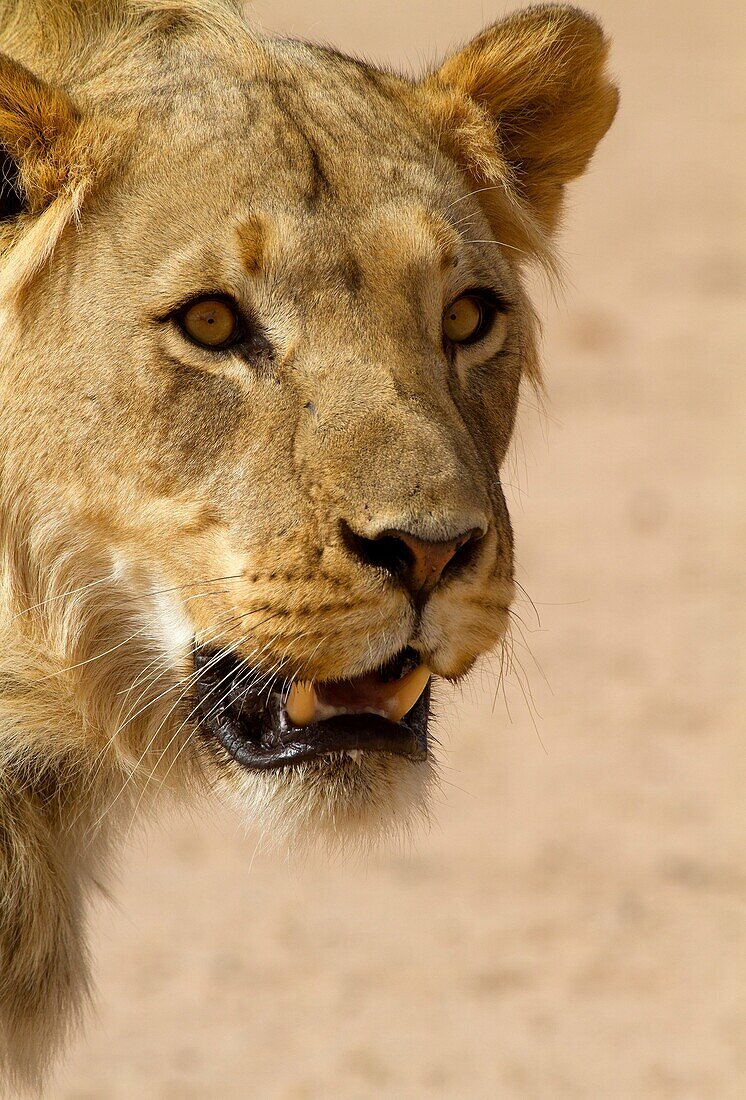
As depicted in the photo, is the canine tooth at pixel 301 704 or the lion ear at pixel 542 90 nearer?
the canine tooth at pixel 301 704

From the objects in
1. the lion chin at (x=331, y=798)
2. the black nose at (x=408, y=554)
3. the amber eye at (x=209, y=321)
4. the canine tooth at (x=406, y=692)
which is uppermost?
the amber eye at (x=209, y=321)

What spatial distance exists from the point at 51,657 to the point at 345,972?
234cm

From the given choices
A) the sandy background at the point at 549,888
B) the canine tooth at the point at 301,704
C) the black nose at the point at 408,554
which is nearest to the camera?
the black nose at the point at 408,554

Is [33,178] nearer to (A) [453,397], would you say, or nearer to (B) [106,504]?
(B) [106,504]

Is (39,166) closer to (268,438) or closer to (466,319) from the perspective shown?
(268,438)

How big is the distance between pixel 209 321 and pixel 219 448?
0.18 metres

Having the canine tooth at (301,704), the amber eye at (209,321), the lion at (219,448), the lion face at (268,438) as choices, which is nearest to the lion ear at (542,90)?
the lion at (219,448)

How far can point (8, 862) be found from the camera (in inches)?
90.7

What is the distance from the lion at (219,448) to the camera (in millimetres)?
2082

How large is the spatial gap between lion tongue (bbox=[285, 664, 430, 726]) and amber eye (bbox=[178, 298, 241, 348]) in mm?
495

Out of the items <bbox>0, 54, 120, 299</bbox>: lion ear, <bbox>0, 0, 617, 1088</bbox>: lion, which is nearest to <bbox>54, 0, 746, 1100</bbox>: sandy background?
<bbox>0, 0, 617, 1088</bbox>: lion

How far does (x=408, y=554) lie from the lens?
201cm

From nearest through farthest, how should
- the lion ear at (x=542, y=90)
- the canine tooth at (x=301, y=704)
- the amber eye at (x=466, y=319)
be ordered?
the canine tooth at (x=301, y=704) → the amber eye at (x=466, y=319) → the lion ear at (x=542, y=90)

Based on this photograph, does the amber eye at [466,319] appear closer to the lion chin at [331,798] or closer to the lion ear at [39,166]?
the lion ear at [39,166]
